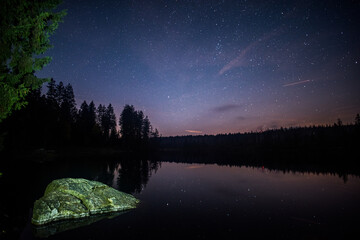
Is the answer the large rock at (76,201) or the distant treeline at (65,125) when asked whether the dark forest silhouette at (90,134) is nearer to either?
the distant treeline at (65,125)

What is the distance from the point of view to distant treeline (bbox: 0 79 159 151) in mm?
35906

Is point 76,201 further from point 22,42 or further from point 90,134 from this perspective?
point 90,134

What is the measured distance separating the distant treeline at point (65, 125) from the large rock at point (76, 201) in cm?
1594

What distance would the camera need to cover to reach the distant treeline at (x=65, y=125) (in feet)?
118

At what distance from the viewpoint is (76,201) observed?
28.9ft

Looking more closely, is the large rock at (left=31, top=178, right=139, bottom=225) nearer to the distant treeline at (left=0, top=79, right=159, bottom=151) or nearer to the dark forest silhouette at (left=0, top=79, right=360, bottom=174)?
the dark forest silhouette at (left=0, top=79, right=360, bottom=174)

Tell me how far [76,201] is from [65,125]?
48.1 metres

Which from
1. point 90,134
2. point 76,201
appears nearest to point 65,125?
point 90,134

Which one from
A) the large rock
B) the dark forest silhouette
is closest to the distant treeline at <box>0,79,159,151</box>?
the dark forest silhouette

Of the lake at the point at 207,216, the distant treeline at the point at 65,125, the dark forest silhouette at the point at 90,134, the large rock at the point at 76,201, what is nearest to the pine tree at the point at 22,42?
the large rock at the point at 76,201

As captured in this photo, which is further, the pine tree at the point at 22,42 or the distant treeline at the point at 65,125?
the distant treeline at the point at 65,125

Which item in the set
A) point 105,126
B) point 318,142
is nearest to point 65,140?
point 105,126

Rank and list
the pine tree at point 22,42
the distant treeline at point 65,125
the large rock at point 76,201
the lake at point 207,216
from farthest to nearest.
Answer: the distant treeline at point 65,125
the large rock at point 76,201
the lake at point 207,216
the pine tree at point 22,42

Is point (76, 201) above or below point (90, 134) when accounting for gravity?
below
